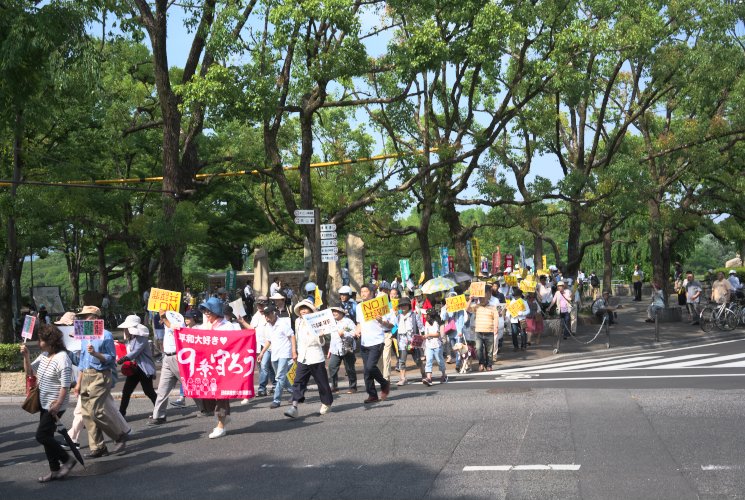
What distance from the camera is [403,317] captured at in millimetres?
16500

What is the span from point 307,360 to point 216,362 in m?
1.47

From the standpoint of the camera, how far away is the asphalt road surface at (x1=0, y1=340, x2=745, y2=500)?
796cm

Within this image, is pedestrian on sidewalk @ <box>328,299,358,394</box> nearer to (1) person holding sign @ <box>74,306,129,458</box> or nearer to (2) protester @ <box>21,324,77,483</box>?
(1) person holding sign @ <box>74,306,129,458</box>

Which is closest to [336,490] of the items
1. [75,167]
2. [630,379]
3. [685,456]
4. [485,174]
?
[685,456]

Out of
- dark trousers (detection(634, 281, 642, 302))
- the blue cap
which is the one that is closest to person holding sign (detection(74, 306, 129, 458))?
the blue cap

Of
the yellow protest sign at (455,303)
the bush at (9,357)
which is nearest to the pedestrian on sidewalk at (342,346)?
the yellow protest sign at (455,303)

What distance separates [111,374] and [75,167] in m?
16.6

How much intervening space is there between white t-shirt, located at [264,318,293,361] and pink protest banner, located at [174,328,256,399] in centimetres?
215

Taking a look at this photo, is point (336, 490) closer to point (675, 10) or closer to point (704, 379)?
point (704, 379)

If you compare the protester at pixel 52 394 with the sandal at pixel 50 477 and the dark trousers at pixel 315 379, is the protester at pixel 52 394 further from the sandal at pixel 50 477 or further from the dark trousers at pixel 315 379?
the dark trousers at pixel 315 379

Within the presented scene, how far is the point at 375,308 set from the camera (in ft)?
44.4

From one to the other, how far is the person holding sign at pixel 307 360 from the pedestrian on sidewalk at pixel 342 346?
133 centimetres

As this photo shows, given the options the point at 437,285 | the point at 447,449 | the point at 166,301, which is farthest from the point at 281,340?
the point at 437,285

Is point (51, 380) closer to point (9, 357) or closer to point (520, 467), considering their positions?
point (520, 467)
